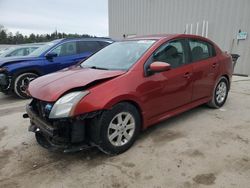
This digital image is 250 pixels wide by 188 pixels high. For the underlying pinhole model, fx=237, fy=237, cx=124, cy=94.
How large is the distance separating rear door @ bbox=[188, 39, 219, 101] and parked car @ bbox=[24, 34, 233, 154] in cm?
2

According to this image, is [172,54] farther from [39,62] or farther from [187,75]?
[39,62]

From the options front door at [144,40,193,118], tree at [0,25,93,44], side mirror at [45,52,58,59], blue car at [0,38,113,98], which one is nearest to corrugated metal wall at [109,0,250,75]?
blue car at [0,38,113,98]

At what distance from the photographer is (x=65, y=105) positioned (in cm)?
265

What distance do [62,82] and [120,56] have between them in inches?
42.3

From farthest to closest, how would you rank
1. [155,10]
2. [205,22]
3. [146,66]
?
[155,10] < [205,22] < [146,66]

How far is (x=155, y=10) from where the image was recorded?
526 inches

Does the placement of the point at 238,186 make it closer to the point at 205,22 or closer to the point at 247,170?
the point at 247,170

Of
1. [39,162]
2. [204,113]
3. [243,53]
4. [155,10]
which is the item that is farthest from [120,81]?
[155,10]

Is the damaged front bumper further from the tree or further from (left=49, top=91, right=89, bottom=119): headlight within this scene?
the tree

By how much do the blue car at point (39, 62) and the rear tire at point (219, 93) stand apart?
13.9 ft

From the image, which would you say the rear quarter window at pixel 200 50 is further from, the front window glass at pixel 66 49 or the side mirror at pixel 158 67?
the front window glass at pixel 66 49

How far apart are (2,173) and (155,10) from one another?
12398 millimetres

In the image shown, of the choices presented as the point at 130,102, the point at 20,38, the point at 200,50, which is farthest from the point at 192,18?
the point at 20,38

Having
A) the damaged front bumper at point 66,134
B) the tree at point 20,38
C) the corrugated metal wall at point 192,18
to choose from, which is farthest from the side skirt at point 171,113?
the tree at point 20,38
